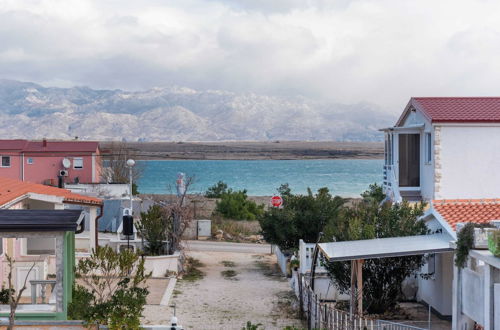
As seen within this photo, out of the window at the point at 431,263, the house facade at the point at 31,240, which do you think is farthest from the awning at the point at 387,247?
the house facade at the point at 31,240

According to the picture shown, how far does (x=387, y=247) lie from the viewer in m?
16.1

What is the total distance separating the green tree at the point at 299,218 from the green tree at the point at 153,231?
399 cm

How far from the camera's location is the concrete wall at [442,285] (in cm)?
1833

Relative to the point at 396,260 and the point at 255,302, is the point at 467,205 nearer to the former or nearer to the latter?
the point at 396,260

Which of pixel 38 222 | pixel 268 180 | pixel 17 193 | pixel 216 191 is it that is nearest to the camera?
pixel 38 222

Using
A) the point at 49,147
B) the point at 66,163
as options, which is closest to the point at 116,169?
the point at 49,147

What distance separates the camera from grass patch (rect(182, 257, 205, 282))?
83.4ft

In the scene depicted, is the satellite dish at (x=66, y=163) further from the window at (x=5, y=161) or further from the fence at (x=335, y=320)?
the fence at (x=335, y=320)

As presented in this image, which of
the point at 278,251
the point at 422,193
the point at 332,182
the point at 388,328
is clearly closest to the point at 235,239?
the point at 278,251

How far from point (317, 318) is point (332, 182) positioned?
4778 inches

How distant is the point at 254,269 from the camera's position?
28297 millimetres

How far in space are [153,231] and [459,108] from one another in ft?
38.3

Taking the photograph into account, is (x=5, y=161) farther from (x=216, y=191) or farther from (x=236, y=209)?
(x=236, y=209)

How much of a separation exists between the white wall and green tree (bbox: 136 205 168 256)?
32.5 feet
